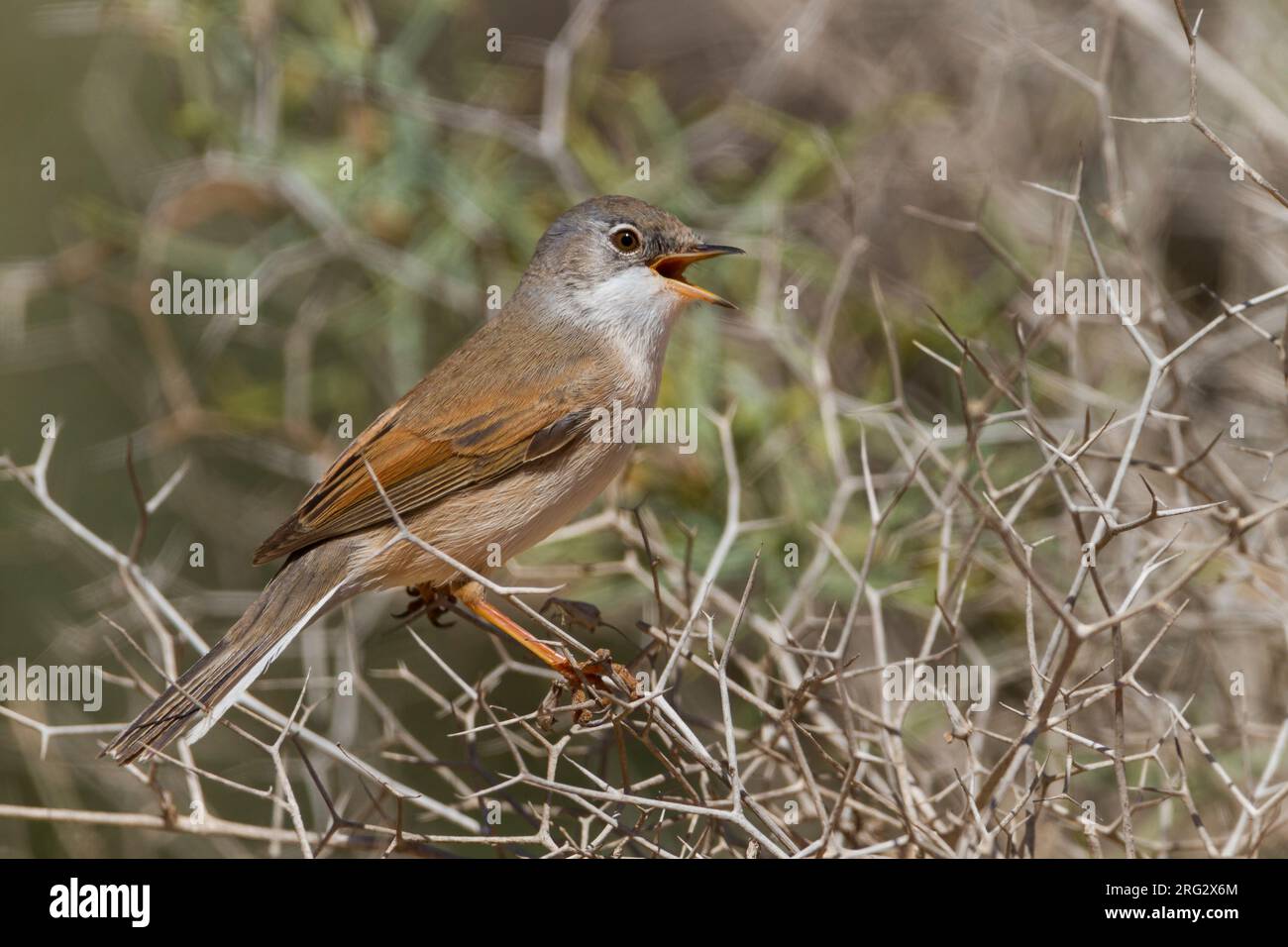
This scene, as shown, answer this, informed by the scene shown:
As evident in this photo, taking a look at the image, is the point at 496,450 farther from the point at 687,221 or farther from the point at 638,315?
the point at 687,221

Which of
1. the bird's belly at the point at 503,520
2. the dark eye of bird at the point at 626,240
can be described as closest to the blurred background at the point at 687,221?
the bird's belly at the point at 503,520

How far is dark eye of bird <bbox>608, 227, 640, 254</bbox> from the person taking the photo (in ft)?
15.6

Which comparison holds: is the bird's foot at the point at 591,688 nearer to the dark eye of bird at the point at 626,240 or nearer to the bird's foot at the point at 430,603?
Answer: the bird's foot at the point at 430,603

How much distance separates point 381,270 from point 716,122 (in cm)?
170

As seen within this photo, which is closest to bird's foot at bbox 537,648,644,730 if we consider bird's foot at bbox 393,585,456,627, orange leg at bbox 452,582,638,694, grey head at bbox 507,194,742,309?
orange leg at bbox 452,582,638,694

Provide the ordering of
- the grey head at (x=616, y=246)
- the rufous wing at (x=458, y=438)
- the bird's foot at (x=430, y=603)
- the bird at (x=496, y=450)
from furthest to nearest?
the grey head at (x=616, y=246) < the bird's foot at (x=430, y=603) < the rufous wing at (x=458, y=438) < the bird at (x=496, y=450)

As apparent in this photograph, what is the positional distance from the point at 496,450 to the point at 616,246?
3.06ft

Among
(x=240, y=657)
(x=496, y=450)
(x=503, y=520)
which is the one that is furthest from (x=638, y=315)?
(x=240, y=657)

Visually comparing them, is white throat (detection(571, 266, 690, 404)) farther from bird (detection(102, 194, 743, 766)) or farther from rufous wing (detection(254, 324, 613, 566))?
rufous wing (detection(254, 324, 613, 566))

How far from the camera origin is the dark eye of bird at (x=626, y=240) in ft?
15.6

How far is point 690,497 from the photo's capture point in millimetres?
5129

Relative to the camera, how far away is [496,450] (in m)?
4.33

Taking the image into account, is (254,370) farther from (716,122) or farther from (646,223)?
(646,223)

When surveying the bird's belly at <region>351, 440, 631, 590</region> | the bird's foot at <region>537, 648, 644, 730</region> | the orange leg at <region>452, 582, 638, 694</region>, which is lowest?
the bird's foot at <region>537, 648, 644, 730</region>
